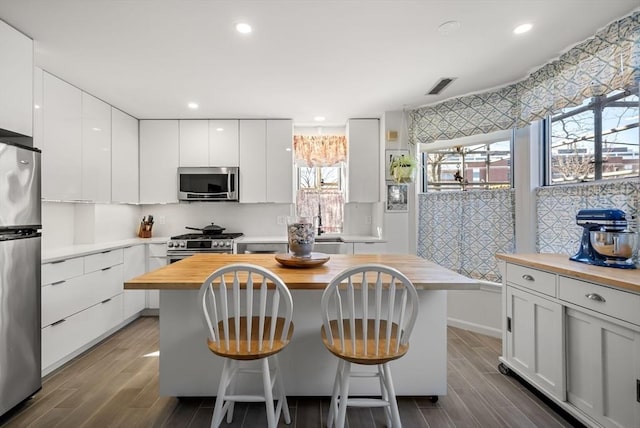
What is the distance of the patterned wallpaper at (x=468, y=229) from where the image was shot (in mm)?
3137

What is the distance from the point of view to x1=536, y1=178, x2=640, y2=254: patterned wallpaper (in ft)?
6.51

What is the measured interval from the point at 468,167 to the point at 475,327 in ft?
5.67

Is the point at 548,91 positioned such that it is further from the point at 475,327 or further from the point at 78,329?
the point at 78,329

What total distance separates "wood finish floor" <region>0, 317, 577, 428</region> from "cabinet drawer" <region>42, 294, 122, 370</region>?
15cm

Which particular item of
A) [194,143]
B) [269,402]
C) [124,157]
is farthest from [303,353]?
[124,157]

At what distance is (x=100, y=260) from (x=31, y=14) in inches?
78.2

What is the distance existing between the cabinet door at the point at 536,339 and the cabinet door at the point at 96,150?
3922 mm

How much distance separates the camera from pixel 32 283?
2.00 meters

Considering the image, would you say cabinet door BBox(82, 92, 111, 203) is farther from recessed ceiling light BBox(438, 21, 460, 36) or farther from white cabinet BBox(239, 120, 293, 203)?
recessed ceiling light BBox(438, 21, 460, 36)

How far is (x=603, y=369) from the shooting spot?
5.21ft

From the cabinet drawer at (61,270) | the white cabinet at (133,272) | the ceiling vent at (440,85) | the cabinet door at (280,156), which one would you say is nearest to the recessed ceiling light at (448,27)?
the ceiling vent at (440,85)

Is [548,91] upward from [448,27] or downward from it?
downward

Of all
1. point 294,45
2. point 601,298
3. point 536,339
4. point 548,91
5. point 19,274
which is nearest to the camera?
point 601,298

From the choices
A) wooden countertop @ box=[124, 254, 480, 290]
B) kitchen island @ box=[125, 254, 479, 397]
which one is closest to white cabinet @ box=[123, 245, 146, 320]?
wooden countertop @ box=[124, 254, 480, 290]
